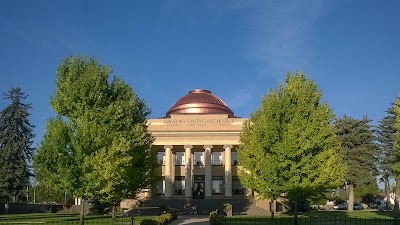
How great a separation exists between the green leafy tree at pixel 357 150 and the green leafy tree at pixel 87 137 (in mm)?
33202

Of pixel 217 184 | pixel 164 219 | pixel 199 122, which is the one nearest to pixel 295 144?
pixel 164 219

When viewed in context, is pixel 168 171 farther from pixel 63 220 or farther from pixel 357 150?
pixel 63 220

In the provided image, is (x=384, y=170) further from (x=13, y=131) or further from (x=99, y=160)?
(x=13, y=131)

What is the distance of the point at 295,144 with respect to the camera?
26.4 metres

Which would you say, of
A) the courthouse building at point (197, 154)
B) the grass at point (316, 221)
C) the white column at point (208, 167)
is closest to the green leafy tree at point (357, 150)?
the courthouse building at point (197, 154)

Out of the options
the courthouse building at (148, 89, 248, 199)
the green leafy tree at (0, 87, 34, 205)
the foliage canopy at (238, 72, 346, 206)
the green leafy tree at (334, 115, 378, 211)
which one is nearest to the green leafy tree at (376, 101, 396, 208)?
the green leafy tree at (334, 115, 378, 211)

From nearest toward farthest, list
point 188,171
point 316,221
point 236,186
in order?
point 316,221 → point 188,171 → point 236,186

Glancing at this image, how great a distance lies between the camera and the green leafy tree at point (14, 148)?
51.7m

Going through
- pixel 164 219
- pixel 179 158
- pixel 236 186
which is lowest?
pixel 164 219

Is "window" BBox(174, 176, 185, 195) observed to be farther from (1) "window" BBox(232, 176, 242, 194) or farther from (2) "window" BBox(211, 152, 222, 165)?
(1) "window" BBox(232, 176, 242, 194)

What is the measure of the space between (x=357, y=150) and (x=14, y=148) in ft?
133

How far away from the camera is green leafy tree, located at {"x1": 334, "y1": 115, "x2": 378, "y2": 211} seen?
5378 centimetres

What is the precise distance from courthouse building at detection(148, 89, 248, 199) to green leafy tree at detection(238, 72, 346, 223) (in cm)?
2666

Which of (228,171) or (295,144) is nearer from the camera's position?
(295,144)
